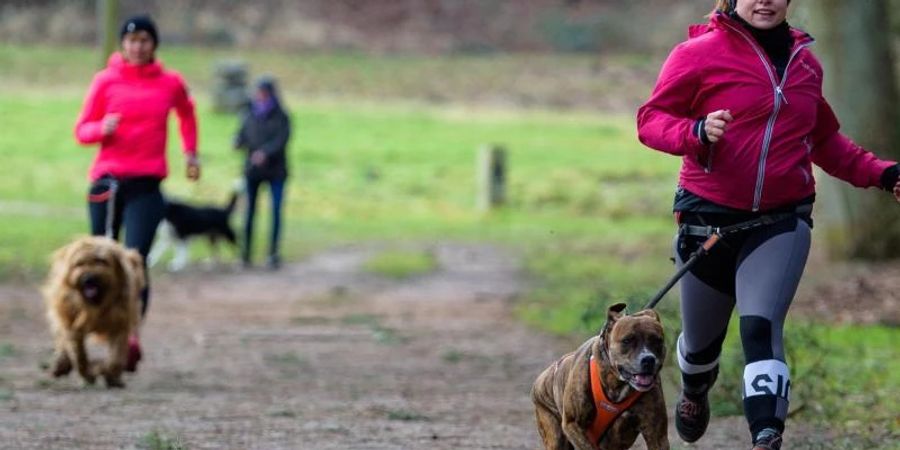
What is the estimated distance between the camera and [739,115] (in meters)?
7.67

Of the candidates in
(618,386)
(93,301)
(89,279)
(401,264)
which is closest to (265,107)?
(401,264)

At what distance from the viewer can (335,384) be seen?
1266 cm

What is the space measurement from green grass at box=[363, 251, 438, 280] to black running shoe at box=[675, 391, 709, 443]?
1355cm

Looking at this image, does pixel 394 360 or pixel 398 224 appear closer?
pixel 394 360

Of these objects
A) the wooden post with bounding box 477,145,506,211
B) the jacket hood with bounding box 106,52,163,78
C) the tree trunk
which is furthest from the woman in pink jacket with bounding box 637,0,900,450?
the wooden post with bounding box 477,145,506,211

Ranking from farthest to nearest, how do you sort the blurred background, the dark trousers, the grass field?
1. the dark trousers
2. the blurred background
3. the grass field

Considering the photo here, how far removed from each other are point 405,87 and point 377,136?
6334 millimetres

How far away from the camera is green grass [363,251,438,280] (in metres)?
22.5

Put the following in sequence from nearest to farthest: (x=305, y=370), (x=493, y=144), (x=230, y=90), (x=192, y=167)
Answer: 1. (x=192, y=167)
2. (x=305, y=370)
3. (x=493, y=144)
4. (x=230, y=90)

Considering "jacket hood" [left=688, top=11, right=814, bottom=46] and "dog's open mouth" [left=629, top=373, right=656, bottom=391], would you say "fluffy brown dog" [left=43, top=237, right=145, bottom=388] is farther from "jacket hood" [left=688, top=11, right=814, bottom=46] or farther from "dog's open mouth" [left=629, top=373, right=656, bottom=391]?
"dog's open mouth" [left=629, top=373, right=656, bottom=391]

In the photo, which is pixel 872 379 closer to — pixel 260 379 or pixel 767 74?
pixel 260 379

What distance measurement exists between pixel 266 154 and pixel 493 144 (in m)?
15.3

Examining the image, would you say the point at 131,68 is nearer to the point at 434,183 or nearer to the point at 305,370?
the point at 305,370

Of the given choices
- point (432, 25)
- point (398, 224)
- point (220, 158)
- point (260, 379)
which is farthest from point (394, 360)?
point (432, 25)
